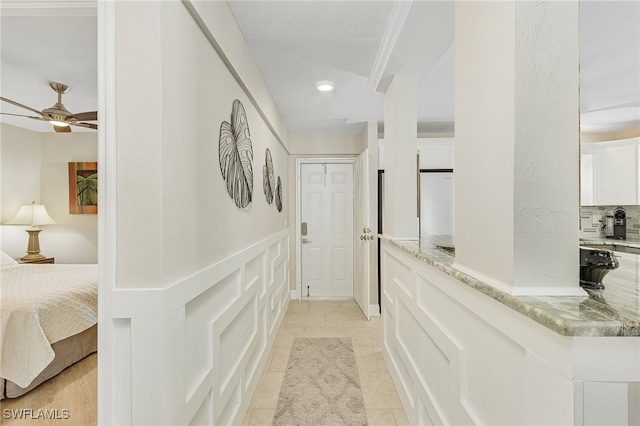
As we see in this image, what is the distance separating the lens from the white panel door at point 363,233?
149 inches

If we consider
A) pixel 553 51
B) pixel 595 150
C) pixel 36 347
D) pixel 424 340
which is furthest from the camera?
pixel 595 150

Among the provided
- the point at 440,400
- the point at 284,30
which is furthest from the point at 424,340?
the point at 284,30

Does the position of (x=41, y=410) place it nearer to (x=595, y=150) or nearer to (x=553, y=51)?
(x=553, y=51)

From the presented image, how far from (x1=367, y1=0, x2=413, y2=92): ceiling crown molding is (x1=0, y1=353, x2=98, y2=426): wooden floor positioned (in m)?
2.94

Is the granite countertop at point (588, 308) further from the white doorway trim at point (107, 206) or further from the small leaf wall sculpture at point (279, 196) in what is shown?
the small leaf wall sculpture at point (279, 196)

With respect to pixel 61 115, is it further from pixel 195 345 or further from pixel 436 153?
pixel 436 153

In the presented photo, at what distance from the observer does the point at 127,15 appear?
1.00 meters

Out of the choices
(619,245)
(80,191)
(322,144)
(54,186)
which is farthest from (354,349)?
(54,186)

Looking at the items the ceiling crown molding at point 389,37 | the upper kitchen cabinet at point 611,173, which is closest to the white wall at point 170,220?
the ceiling crown molding at point 389,37

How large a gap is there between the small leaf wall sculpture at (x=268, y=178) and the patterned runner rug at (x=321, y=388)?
1.45 metres

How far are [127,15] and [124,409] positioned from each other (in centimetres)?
126

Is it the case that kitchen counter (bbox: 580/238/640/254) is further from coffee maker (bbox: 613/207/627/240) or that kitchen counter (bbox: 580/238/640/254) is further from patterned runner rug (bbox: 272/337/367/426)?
patterned runner rug (bbox: 272/337/367/426)

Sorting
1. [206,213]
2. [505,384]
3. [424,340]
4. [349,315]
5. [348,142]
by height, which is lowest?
[349,315]

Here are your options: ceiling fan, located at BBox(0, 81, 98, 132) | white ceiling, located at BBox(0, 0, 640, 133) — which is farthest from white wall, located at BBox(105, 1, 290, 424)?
ceiling fan, located at BBox(0, 81, 98, 132)
